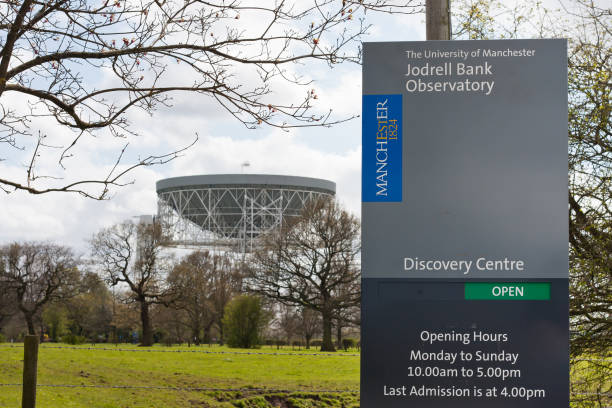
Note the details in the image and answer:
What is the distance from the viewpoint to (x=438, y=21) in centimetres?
539

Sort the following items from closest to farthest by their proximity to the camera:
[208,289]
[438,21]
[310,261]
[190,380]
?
[438,21] < [190,380] < [310,261] < [208,289]

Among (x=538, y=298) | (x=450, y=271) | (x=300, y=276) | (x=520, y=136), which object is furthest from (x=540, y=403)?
(x=300, y=276)

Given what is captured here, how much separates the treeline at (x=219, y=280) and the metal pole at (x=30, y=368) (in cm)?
2903

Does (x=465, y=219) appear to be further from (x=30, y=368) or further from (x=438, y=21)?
(x=30, y=368)

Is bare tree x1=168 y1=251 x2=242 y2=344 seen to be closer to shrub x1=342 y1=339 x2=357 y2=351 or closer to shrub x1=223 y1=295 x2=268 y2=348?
shrub x1=342 y1=339 x2=357 y2=351

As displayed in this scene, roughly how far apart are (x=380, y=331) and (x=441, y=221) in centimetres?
70

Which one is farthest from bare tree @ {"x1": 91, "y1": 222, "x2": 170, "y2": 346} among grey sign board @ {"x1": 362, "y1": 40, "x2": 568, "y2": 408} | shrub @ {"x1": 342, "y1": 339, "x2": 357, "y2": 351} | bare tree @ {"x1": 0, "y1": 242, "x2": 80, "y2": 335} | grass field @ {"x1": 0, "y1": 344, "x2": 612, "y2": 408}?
grey sign board @ {"x1": 362, "y1": 40, "x2": 568, "y2": 408}

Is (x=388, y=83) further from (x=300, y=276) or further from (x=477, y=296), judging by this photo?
(x=300, y=276)

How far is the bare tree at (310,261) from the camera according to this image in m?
40.2

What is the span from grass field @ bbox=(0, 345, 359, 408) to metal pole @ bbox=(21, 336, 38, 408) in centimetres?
587

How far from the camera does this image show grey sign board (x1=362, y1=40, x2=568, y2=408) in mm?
4242

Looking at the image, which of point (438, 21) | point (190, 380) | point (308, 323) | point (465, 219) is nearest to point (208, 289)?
point (308, 323)

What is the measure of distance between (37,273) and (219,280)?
41.6 feet

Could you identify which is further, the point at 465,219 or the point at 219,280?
the point at 219,280
